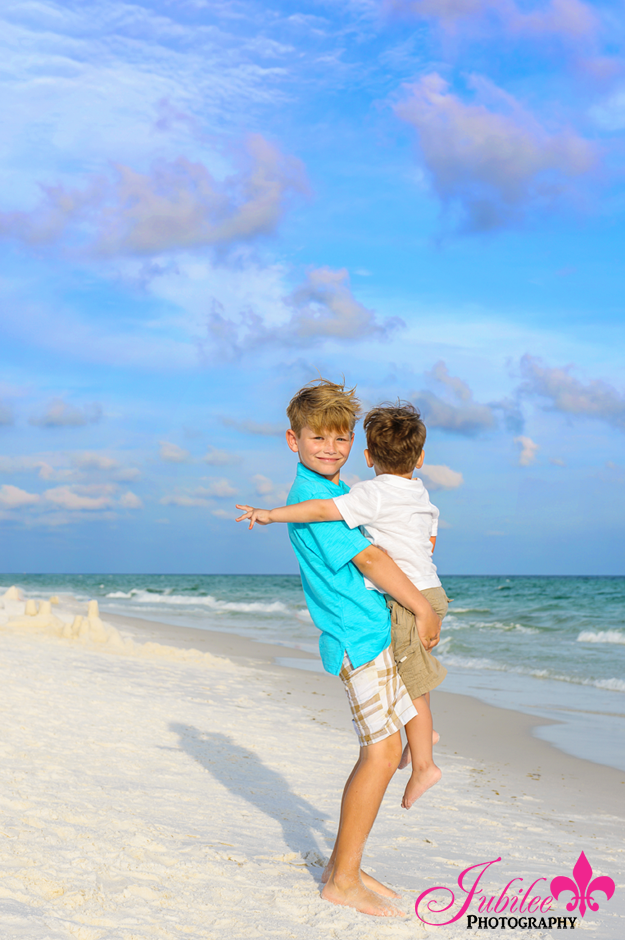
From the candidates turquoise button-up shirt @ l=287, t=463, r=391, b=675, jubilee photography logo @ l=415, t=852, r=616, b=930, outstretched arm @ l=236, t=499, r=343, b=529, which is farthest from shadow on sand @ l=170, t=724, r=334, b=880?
outstretched arm @ l=236, t=499, r=343, b=529

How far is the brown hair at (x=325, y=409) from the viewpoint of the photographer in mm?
3010

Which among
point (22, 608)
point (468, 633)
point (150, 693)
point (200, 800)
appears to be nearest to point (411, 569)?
point (200, 800)

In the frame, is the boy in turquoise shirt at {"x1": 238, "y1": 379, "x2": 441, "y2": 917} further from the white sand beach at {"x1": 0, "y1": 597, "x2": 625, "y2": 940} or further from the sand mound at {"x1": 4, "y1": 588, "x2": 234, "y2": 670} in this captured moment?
the sand mound at {"x1": 4, "y1": 588, "x2": 234, "y2": 670}

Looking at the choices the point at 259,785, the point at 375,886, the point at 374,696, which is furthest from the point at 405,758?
the point at 259,785

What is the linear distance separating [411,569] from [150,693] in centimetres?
573

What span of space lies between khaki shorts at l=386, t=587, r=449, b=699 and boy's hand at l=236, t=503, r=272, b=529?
0.62m

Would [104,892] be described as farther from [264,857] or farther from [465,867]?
[465,867]

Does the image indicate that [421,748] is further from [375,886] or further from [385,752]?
[375,886]

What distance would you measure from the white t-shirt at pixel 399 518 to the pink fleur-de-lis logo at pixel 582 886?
1813 millimetres

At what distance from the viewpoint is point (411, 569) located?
3064mm

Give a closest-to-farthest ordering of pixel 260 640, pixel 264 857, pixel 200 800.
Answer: pixel 264 857 → pixel 200 800 → pixel 260 640

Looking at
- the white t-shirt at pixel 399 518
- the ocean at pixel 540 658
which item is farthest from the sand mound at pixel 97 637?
the white t-shirt at pixel 399 518

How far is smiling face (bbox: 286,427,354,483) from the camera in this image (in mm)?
3031

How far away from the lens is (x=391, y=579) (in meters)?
2.87
